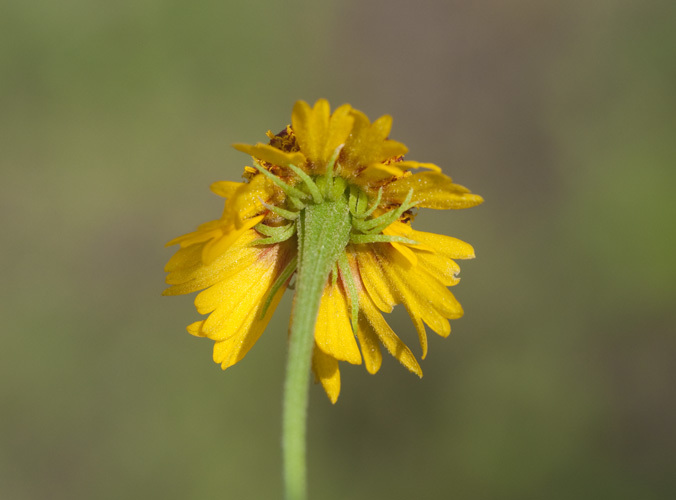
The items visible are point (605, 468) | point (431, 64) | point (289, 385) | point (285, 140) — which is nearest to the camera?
point (289, 385)

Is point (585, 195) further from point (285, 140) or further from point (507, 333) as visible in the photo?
point (285, 140)

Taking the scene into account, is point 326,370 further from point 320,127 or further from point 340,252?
point 320,127

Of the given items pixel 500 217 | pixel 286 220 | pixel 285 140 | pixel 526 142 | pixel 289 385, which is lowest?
pixel 289 385

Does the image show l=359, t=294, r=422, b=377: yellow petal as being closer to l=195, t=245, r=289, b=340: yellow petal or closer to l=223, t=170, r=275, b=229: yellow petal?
l=195, t=245, r=289, b=340: yellow petal

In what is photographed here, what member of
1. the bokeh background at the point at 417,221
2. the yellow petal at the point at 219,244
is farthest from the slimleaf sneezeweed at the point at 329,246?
the bokeh background at the point at 417,221

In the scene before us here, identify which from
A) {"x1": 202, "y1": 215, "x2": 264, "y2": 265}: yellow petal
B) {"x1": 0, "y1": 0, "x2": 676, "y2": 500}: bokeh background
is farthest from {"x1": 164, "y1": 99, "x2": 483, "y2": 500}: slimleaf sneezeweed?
{"x1": 0, "y1": 0, "x2": 676, "y2": 500}: bokeh background

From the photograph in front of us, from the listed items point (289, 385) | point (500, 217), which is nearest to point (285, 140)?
point (289, 385)
